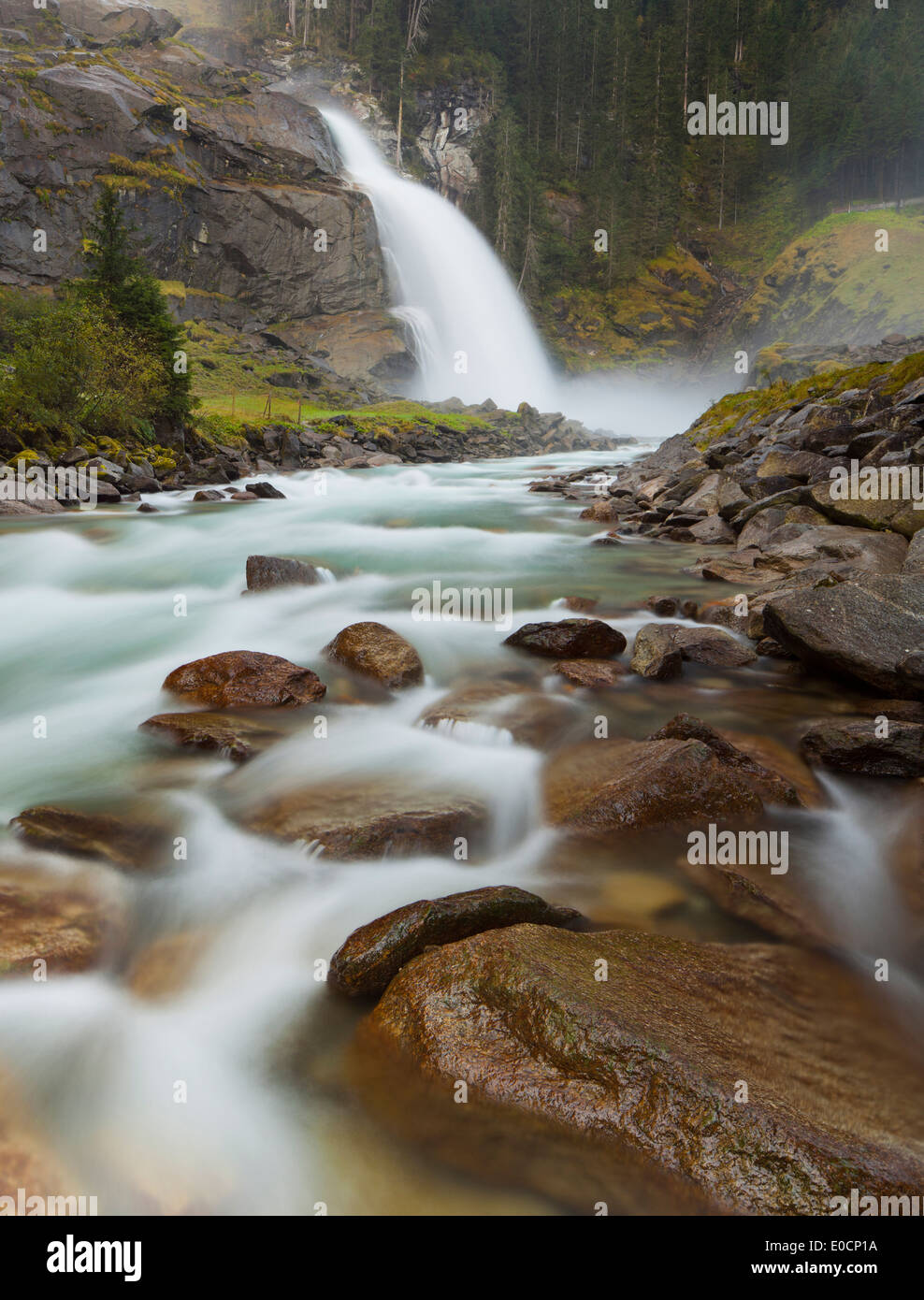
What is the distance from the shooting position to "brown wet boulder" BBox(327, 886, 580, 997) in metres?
2.75

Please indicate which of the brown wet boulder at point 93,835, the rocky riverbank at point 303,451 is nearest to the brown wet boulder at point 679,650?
the brown wet boulder at point 93,835

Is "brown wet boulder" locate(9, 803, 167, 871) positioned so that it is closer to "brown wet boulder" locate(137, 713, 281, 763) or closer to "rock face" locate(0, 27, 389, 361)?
"brown wet boulder" locate(137, 713, 281, 763)

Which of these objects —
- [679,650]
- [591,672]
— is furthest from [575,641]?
[679,650]

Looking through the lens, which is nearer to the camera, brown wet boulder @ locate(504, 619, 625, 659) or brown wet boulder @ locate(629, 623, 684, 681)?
brown wet boulder @ locate(629, 623, 684, 681)

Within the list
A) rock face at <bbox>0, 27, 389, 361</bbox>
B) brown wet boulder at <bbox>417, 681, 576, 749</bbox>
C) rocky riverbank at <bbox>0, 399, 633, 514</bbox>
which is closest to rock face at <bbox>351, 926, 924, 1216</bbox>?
brown wet boulder at <bbox>417, 681, 576, 749</bbox>

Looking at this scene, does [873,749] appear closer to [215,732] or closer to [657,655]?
[657,655]

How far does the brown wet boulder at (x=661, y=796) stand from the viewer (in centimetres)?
384

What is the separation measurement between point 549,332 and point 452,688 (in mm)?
65727

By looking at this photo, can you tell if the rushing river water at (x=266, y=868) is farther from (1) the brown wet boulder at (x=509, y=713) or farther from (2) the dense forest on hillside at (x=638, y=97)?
(2) the dense forest on hillside at (x=638, y=97)

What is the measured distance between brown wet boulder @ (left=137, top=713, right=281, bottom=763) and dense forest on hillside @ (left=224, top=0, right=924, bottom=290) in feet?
228

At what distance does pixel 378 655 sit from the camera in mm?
6160

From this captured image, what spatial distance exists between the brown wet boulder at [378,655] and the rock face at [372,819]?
1.68m

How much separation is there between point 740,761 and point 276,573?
22.1 ft
